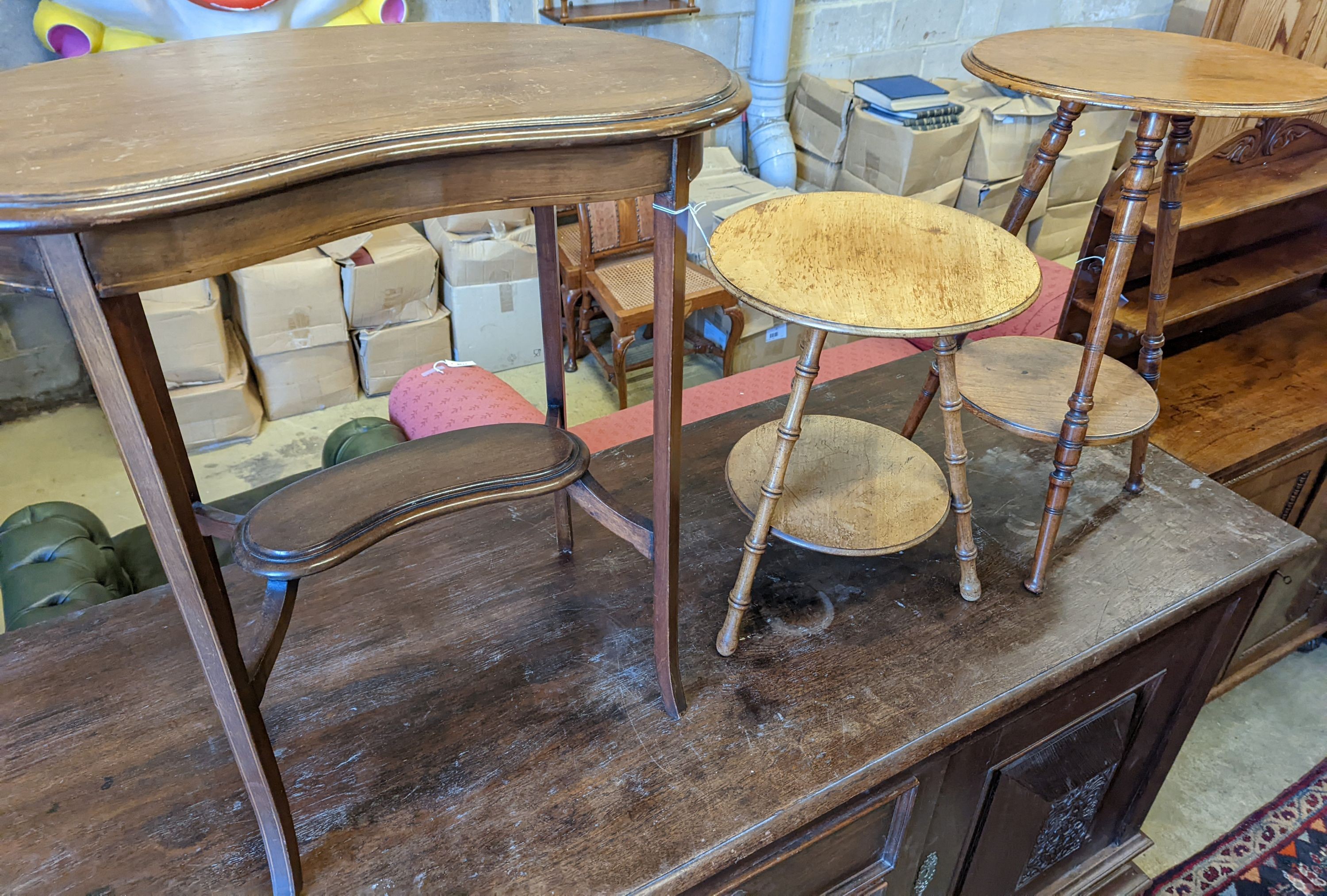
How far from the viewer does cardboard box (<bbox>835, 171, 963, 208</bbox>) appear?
362cm

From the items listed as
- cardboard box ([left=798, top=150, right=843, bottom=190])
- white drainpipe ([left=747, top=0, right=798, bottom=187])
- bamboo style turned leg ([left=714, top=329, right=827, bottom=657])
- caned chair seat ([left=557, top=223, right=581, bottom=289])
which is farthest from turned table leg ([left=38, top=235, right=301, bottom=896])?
cardboard box ([left=798, top=150, right=843, bottom=190])

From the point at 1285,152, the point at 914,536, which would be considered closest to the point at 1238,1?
the point at 1285,152

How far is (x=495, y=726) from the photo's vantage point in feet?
3.48

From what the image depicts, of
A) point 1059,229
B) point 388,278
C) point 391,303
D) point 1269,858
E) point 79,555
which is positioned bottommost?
point 1269,858

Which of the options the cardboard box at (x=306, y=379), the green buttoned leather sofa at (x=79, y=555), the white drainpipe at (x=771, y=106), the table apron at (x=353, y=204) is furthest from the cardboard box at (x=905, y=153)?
the table apron at (x=353, y=204)

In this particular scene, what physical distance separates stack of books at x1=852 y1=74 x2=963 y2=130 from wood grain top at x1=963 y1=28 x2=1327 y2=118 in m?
2.09

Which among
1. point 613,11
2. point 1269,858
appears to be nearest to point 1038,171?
point 1269,858

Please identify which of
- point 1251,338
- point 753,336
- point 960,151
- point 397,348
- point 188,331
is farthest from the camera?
point 960,151

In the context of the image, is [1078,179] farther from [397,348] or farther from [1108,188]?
[397,348]

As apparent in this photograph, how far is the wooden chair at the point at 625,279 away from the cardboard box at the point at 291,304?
0.83m

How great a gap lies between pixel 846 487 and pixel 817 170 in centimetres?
289

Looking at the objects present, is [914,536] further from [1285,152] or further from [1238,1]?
[1238,1]

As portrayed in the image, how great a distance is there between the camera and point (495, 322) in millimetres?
3314

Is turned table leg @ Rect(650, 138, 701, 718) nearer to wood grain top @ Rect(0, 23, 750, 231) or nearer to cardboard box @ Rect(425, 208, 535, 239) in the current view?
wood grain top @ Rect(0, 23, 750, 231)
